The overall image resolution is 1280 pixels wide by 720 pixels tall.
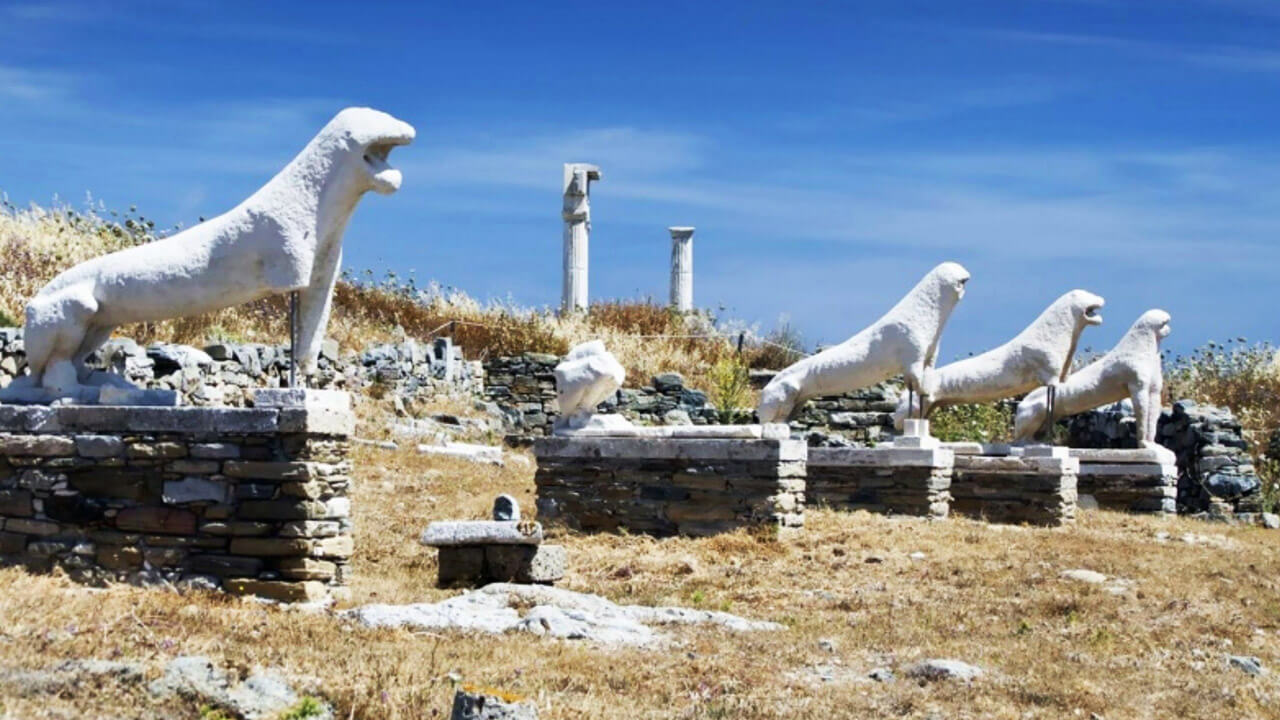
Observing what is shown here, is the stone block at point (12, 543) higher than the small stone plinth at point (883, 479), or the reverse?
the small stone plinth at point (883, 479)

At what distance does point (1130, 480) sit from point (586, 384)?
774cm

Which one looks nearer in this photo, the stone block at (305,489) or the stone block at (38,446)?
the stone block at (305,489)

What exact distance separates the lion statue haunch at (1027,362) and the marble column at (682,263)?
16.1 meters

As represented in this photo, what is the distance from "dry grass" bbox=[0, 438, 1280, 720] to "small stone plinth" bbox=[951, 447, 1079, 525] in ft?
3.66

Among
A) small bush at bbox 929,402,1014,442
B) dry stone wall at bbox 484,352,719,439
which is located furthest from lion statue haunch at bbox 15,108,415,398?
small bush at bbox 929,402,1014,442

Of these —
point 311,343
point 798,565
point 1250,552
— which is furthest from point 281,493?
point 1250,552

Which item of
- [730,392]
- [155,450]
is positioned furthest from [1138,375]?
[155,450]

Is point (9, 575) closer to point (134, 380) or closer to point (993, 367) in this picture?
point (134, 380)

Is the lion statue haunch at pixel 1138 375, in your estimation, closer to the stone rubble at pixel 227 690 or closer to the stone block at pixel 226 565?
the stone block at pixel 226 565

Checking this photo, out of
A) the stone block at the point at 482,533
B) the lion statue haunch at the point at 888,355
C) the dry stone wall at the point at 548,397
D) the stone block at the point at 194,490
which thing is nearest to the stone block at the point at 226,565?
the stone block at the point at 194,490

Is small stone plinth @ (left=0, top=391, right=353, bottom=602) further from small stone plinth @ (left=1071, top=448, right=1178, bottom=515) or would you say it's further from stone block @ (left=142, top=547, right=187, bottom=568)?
small stone plinth @ (left=1071, top=448, right=1178, bottom=515)

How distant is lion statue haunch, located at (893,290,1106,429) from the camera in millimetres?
16328

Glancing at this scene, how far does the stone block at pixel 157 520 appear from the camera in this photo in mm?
9070

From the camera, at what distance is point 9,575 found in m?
8.88
